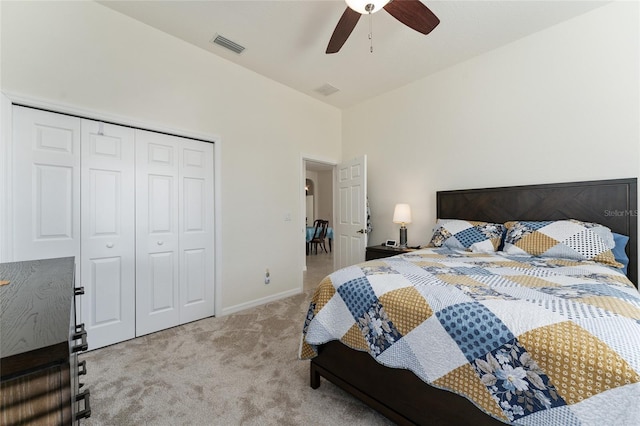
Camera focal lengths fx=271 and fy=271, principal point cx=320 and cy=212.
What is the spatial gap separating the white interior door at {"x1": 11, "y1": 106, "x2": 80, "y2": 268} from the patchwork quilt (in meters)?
2.06

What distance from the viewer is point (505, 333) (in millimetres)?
992

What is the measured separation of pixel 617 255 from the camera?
207cm

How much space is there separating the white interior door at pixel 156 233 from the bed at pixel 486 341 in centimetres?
168

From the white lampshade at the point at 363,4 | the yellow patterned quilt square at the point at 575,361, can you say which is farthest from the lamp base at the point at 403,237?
the yellow patterned quilt square at the point at 575,361

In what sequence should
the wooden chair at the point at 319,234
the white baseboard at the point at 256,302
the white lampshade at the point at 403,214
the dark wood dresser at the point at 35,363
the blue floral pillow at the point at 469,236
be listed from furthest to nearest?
the wooden chair at the point at 319,234 < the white lampshade at the point at 403,214 < the white baseboard at the point at 256,302 < the blue floral pillow at the point at 469,236 < the dark wood dresser at the point at 35,363

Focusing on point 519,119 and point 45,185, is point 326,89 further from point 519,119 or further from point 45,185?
point 45,185

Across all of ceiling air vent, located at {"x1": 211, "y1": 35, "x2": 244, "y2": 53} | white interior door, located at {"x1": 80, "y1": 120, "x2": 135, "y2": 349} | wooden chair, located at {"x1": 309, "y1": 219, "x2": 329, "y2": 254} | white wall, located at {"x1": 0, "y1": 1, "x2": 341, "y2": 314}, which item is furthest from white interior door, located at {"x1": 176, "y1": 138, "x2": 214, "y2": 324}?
wooden chair, located at {"x1": 309, "y1": 219, "x2": 329, "y2": 254}

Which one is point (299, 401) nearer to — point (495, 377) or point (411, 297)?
point (411, 297)

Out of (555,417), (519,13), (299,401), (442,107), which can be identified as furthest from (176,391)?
(519,13)

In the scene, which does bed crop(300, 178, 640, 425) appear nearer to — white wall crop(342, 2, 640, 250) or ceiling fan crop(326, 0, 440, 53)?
white wall crop(342, 2, 640, 250)

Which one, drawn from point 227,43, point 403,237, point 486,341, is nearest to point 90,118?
point 227,43

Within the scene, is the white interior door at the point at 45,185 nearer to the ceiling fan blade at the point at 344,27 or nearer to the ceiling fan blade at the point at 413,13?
the ceiling fan blade at the point at 344,27

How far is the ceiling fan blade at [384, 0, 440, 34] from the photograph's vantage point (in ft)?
5.90

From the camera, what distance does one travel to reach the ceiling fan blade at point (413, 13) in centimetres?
180
